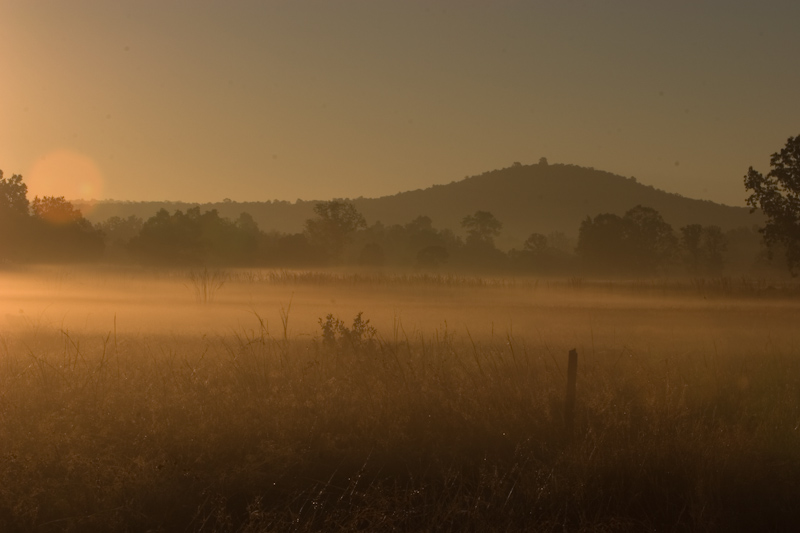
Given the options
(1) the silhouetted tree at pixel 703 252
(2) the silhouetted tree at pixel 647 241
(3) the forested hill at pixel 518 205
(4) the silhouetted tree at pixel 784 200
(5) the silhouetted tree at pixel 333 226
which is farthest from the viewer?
(3) the forested hill at pixel 518 205

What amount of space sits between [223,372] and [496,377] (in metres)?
3.78

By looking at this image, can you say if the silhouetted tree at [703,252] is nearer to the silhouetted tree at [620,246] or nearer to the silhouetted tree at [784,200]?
the silhouetted tree at [620,246]

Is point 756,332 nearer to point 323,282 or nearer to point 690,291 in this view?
point 690,291

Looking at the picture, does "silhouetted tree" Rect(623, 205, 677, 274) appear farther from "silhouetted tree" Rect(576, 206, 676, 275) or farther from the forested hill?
the forested hill

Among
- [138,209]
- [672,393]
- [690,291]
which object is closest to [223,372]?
[672,393]

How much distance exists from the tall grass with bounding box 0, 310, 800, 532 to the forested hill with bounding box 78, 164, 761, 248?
449 feet

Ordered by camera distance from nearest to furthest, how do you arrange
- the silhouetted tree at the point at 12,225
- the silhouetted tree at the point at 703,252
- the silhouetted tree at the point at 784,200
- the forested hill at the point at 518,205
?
the silhouetted tree at the point at 784,200
the silhouetted tree at the point at 12,225
the silhouetted tree at the point at 703,252
the forested hill at the point at 518,205

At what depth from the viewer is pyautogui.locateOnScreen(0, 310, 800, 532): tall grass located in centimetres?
617

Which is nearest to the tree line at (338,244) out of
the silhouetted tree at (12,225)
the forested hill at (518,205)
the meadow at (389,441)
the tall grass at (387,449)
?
the silhouetted tree at (12,225)

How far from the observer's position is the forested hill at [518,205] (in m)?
154

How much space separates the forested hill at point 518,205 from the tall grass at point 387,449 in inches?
5393

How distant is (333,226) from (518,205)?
10464 centimetres

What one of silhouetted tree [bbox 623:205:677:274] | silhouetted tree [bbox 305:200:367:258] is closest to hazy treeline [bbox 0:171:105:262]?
silhouetted tree [bbox 305:200:367:258]

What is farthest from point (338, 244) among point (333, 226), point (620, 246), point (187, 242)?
point (620, 246)
